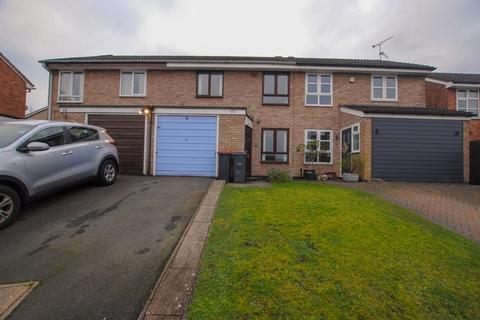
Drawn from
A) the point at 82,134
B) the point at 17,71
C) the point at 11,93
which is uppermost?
the point at 17,71

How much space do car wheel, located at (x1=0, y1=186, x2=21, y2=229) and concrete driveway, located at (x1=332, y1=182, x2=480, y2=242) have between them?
27.8 ft

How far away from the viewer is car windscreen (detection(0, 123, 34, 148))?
177 inches

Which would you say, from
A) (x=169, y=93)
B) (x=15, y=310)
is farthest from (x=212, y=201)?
(x=169, y=93)

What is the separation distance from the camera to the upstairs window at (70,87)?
1289 cm

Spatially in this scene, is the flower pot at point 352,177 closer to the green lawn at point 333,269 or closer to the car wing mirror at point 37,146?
the green lawn at point 333,269

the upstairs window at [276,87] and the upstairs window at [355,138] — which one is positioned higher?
the upstairs window at [276,87]

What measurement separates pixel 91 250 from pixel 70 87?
1337 cm

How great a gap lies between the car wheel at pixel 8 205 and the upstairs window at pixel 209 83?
9.82 metres

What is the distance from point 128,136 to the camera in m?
9.87

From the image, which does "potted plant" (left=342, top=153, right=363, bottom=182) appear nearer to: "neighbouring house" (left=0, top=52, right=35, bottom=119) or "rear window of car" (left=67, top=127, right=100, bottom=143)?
"rear window of car" (left=67, top=127, right=100, bottom=143)

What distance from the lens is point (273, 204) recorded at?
18.1 ft

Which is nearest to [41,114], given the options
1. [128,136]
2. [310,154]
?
[128,136]

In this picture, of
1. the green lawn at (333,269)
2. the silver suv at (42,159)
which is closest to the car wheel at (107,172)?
the silver suv at (42,159)

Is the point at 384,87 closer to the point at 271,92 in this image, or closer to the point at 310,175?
the point at 271,92
